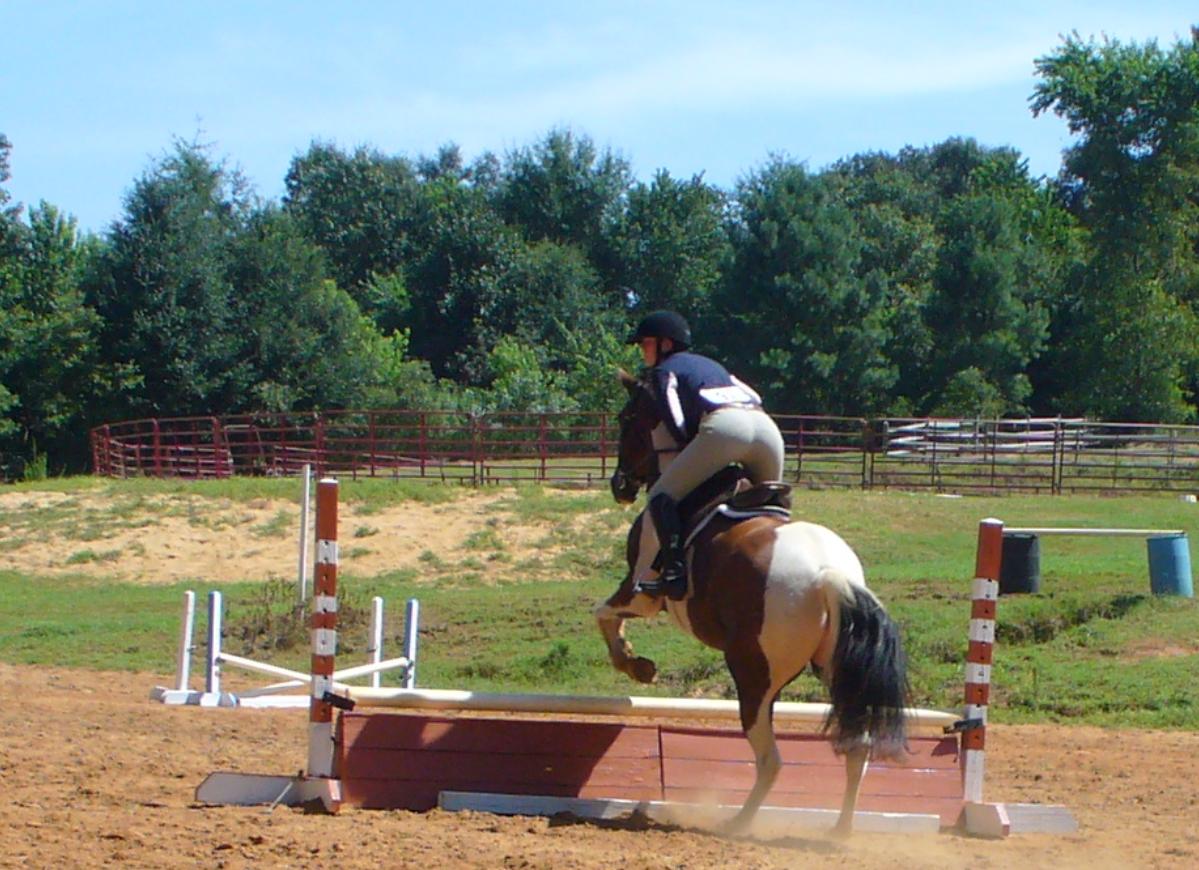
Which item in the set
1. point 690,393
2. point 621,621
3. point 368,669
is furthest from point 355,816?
point 368,669

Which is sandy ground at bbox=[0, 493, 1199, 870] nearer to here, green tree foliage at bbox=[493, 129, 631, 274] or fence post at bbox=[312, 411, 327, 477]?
fence post at bbox=[312, 411, 327, 477]

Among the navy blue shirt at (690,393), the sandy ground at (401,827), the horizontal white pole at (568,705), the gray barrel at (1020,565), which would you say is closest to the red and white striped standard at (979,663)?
the horizontal white pole at (568,705)

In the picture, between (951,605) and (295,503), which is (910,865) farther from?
(295,503)

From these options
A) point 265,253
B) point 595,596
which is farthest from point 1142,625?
point 265,253

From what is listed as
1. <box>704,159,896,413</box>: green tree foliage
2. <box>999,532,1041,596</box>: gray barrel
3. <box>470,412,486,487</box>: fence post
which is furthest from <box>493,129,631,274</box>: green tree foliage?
<box>999,532,1041,596</box>: gray barrel

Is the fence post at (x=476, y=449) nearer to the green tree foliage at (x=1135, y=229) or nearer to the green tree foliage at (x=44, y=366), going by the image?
the green tree foliage at (x=44, y=366)

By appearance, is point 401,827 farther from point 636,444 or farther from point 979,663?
point 979,663

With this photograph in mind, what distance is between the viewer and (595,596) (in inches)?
706

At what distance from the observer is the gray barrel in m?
15.1

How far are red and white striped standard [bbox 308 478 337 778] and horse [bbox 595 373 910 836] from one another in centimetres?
160

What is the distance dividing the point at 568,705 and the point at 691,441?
1425 mm

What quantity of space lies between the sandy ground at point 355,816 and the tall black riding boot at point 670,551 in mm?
1139

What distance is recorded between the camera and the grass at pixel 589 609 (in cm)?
1254

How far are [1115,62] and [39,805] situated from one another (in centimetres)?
5181
